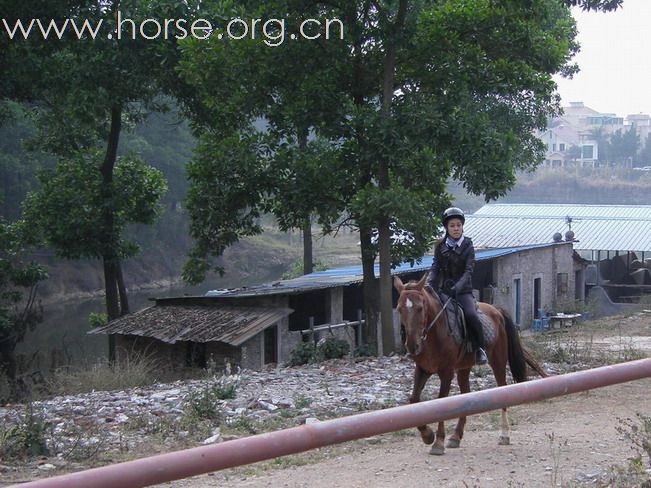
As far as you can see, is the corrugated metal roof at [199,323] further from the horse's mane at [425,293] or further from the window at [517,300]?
the window at [517,300]

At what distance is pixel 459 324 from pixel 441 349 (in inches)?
15.1

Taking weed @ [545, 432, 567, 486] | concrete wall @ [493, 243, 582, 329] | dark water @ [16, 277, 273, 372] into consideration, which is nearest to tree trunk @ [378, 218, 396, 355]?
dark water @ [16, 277, 273, 372]

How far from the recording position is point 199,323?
60.8 feet

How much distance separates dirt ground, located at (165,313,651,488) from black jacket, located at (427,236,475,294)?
155 cm

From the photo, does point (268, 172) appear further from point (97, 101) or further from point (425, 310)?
point (425, 310)

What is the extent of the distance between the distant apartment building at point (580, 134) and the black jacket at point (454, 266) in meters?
80.7

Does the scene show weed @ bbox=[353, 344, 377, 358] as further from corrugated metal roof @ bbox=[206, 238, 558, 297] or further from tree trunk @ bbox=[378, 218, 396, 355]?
corrugated metal roof @ bbox=[206, 238, 558, 297]

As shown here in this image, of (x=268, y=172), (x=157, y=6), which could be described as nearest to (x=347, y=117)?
(x=268, y=172)

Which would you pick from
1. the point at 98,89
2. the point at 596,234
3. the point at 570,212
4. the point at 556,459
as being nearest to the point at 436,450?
the point at 556,459

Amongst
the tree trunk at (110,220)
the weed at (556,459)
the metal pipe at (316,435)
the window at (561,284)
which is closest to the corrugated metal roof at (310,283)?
the tree trunk at (110,220)

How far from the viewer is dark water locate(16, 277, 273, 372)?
77.9 feet

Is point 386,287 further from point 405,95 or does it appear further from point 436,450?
point 436,450

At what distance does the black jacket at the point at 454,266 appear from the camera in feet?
28.0

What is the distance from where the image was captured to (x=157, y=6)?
19312mm
